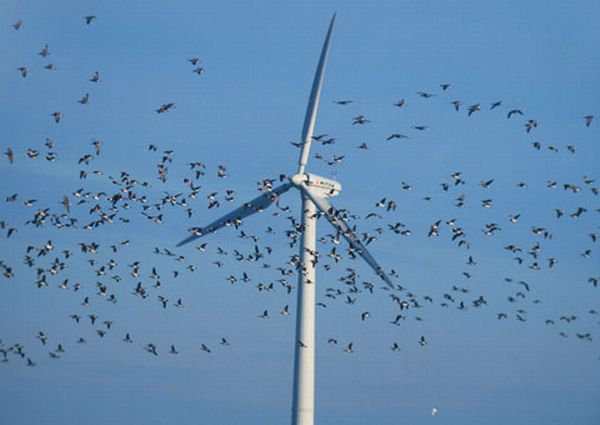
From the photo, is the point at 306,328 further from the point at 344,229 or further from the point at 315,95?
the point at 315,95

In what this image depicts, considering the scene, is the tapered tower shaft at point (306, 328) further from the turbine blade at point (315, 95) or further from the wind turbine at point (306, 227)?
the turbine blade at point (315, 95)

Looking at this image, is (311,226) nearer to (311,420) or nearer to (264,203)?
(264,203)

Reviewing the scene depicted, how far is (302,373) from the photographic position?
132 meters

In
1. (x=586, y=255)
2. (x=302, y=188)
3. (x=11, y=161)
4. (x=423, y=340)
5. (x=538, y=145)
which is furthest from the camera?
(x=302, y=188)

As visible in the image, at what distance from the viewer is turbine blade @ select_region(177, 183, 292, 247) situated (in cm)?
13212

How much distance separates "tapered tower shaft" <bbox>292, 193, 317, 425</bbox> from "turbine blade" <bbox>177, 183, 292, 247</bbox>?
10.9 ft

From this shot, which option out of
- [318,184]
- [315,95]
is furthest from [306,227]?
[315,95]

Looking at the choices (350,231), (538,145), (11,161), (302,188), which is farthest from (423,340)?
(11,161)

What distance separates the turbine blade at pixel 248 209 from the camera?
13212cm

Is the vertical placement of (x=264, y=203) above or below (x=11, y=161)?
above

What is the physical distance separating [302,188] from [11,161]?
161 feet

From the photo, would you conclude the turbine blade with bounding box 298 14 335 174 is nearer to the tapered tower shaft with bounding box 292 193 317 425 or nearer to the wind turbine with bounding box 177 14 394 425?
the wind turbine with bounding box 177 14 394 425

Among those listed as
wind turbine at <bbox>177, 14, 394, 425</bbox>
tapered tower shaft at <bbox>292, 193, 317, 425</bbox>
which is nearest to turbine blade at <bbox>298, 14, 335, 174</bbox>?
wind turbine at <bbox>177, 14, 394, 425</bbox>

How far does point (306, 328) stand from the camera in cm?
13375
